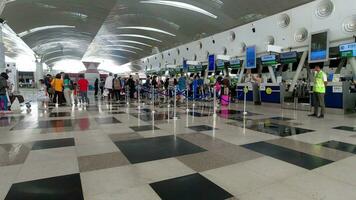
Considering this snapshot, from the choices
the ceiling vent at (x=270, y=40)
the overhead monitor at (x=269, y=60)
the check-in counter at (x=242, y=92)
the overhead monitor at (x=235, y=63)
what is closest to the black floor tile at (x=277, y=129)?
the check-in counter at (x=242, y=92)

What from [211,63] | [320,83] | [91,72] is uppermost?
[211,63]

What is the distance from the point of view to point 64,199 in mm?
2695

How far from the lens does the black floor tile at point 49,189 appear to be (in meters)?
2.74

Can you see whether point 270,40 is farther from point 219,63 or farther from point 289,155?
point 289,155

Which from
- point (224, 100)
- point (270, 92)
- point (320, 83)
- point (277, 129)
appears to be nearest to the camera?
point (277, 129)

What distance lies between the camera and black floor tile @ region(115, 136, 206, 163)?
165 inches

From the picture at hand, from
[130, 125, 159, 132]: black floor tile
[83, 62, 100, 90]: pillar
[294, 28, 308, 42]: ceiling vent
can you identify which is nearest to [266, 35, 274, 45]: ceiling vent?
[294, 28, 308, 42]: ceiling vent

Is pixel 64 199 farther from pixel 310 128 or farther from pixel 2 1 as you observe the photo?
pixel 2 1

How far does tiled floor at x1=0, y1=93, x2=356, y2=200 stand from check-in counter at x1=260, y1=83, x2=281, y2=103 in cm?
646

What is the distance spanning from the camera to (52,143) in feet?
16.8

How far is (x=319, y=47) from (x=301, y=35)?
1.45m

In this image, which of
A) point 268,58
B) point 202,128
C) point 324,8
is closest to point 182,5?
point 268,58

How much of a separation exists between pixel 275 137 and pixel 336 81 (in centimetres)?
676

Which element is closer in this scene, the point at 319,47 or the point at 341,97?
the point at 341,97
